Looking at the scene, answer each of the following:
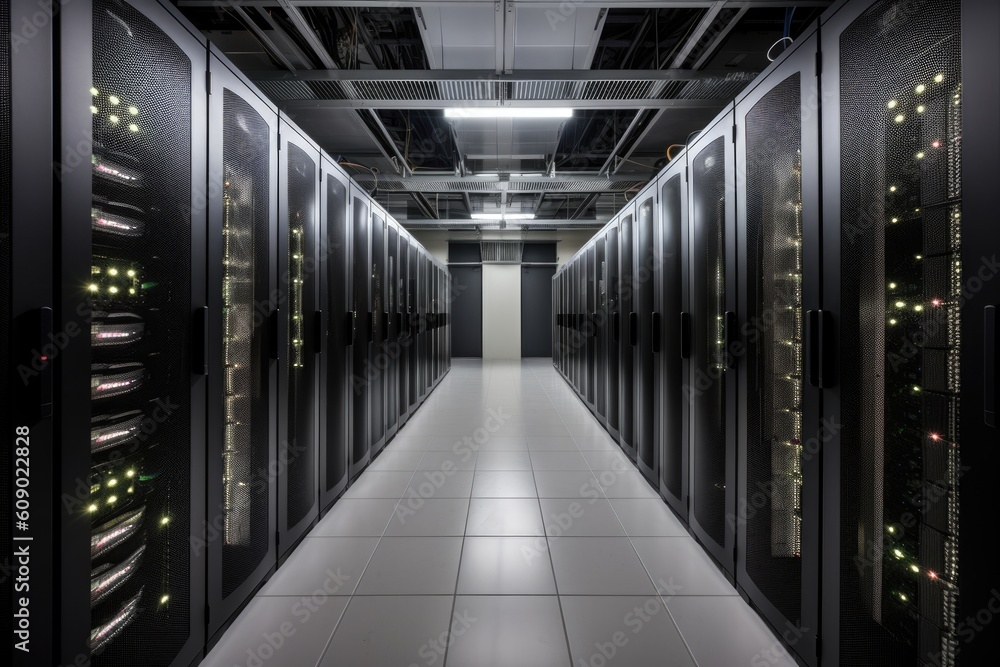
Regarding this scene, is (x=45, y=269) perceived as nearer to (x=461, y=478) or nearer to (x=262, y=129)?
(x=262, y=129)

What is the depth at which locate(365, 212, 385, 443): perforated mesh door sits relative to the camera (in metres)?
3.44

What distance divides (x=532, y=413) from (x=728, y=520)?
3526 mm

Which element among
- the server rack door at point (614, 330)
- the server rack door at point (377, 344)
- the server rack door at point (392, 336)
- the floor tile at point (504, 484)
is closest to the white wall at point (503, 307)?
the server rack door at point (392, 336)

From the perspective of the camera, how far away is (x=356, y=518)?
2.53m

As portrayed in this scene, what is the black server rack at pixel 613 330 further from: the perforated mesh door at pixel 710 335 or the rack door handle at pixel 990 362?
the rack door handle at pixel 990 362

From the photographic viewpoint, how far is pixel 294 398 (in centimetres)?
212

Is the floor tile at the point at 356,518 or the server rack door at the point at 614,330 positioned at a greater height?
the server rack door at the point at 614,330

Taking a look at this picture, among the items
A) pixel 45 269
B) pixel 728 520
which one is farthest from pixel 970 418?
pixel 45 269

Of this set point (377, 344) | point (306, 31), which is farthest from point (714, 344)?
point (306, 31)

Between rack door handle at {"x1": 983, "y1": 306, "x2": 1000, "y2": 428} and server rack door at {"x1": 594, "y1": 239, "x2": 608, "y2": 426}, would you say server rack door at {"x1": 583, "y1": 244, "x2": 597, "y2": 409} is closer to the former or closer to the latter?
server rack door at {"x1": 594, "y1": 239, "x2": 608, "y2": 426}

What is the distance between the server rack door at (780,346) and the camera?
1.37m

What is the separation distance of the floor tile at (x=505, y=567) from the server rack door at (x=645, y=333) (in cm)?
109

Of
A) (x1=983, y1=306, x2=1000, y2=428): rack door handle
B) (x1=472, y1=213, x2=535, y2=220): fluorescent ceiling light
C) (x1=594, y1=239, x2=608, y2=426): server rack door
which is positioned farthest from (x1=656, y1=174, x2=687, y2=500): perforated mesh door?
(x1=472, y1=213, x2=535, y2=220): fluorescent ceiling light

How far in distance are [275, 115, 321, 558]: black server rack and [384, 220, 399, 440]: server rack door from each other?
→ 1.51m
